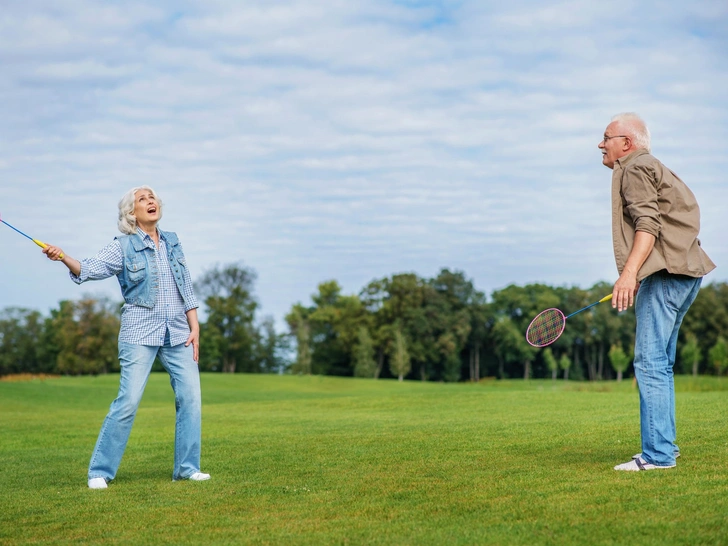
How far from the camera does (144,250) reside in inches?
319

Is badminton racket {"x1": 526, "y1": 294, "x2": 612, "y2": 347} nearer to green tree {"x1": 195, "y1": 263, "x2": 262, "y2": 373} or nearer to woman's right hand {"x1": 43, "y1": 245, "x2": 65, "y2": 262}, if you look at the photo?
woman's right hand {"x1": 43, "y1": 245, "x2": 65, "y2": 262}

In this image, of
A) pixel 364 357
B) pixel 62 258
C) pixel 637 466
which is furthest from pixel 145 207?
pixel 364 357

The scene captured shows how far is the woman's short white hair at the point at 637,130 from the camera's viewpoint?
7.20 meters

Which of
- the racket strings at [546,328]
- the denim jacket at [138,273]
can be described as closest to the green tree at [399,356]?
the racket strings at [546,328]

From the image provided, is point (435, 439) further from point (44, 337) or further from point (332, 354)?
point (44, 337)

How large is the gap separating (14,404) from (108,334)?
61.9 meters

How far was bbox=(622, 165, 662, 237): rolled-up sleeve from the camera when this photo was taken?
675 centimetres

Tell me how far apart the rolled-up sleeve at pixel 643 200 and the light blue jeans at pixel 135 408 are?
449cm

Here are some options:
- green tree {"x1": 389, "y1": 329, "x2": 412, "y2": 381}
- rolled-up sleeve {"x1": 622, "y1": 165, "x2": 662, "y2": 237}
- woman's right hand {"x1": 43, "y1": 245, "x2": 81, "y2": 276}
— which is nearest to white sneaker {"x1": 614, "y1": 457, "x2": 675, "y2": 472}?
rolled-up sleeve {"x1": 622, "y1": 165, "x2": 662, "y2": 237}

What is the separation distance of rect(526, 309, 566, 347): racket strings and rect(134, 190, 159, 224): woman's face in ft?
13.3

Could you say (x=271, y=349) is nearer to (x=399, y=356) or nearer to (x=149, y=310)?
(x=399, y=356)

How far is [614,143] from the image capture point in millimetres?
7250

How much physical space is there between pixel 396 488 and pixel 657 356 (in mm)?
2528

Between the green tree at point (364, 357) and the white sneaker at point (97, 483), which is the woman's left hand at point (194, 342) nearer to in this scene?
the white sneaker at point (97, 483)
